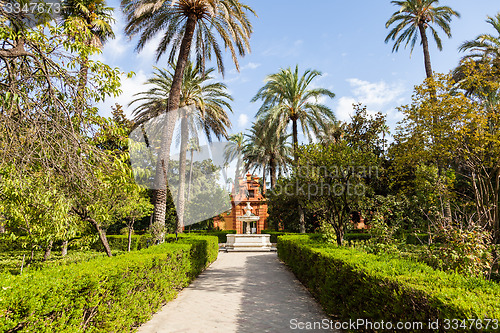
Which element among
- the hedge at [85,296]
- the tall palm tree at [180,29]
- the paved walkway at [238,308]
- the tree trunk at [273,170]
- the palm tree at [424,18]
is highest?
the palm tree at [424,18]

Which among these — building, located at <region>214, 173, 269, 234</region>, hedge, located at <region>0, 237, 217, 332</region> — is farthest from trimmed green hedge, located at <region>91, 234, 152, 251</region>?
hedge, located at <region>0, 237, 217, 332</region>

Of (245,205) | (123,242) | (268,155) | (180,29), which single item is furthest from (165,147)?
(245,205)

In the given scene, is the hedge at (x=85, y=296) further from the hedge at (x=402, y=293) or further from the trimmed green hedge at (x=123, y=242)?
the trimmed green hedge at (x=123, y=242)

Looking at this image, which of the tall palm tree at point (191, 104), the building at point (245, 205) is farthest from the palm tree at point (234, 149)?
the tall palm tree at point (191, 104)

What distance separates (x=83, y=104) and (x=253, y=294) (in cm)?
569

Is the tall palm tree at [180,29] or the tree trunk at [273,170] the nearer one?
the tall palm tree at [180,29]

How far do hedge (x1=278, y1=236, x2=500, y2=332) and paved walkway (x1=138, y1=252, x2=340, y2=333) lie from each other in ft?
2.76

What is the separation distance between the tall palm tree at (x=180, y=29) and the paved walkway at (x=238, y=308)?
13.7ft

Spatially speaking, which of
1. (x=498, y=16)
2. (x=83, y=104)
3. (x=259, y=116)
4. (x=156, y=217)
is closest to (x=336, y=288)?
(x=83, y=104)

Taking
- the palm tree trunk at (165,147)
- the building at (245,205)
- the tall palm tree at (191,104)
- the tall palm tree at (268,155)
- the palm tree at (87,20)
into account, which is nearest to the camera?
the palm tree at (87,20)

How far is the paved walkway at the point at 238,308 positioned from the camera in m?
4.89

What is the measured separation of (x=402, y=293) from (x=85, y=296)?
3.36 m

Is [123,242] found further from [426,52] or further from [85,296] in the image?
[426,52]

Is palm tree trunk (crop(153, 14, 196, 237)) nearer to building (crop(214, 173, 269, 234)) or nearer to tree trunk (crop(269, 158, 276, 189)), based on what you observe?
tree trunk (crop(269, 158, 276, 189))
